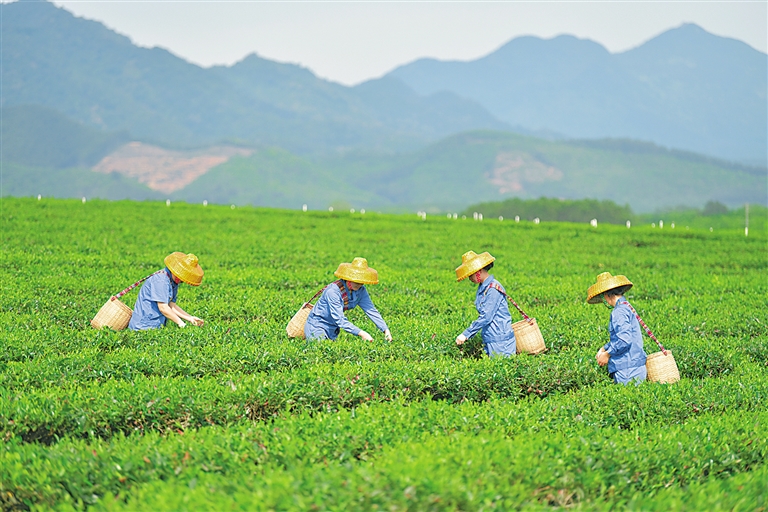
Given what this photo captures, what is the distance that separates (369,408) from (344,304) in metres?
3.52

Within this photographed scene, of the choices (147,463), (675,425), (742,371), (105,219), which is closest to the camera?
(147,463)

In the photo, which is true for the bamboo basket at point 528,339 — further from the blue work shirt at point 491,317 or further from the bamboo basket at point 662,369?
the bamboo basket at point 662,369

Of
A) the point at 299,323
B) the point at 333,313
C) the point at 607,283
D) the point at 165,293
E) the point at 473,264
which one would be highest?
the point at 473,264

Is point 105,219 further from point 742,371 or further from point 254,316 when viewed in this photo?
point 742,371

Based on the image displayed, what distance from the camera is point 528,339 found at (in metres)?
12.0

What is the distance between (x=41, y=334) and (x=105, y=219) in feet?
72.1

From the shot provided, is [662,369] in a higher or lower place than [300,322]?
lower

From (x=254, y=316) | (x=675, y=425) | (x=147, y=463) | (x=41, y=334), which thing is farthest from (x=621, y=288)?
(x=41, y=334)

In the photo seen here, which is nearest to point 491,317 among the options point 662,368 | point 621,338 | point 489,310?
point 489,310

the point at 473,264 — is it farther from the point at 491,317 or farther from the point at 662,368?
the point at 662,368

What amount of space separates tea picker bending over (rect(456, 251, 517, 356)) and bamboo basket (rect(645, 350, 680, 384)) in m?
2.08

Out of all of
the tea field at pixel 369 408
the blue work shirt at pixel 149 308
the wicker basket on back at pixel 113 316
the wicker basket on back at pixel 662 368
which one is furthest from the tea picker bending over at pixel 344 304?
the wicker basket on back at pixel 662 368

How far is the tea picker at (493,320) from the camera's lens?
1131 centimetres

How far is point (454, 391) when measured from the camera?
10367mm
